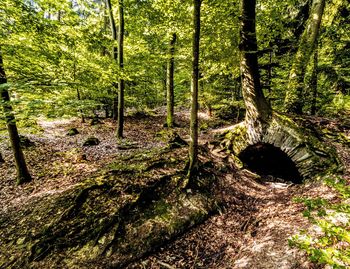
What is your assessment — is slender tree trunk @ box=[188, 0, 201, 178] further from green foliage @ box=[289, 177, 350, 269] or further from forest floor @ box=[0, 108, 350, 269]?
green foliage @ box=[289, 177, 350, 269]

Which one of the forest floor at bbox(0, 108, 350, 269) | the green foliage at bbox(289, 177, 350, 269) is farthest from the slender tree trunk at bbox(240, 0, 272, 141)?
the green foliage at bbox(289, 177, 350, 269)

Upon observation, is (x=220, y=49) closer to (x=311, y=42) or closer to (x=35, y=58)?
(x=311, y=42)

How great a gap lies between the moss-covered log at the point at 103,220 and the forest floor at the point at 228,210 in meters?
0.33

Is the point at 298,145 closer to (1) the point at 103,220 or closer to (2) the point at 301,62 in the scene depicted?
(2) the point at 301,62

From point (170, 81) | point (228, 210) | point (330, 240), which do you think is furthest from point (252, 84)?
point (170, 81)

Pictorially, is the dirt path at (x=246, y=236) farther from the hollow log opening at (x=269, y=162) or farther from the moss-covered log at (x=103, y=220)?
the hollow log opening at (x=269, y=162)

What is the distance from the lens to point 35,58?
4.95 metres

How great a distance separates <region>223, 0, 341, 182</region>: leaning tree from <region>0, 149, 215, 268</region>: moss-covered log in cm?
247

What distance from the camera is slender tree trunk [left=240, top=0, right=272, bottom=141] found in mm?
5750

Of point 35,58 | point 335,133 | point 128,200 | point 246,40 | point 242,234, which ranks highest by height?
point 246,40

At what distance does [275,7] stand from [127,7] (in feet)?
23.6

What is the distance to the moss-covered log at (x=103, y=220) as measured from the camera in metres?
3.57

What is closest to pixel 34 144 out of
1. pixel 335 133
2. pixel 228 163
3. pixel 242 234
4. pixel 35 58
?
pixel 35 58

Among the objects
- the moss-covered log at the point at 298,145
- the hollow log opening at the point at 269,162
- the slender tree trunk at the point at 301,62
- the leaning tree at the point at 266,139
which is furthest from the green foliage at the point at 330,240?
the slender tree trunk at the point at 301,62
